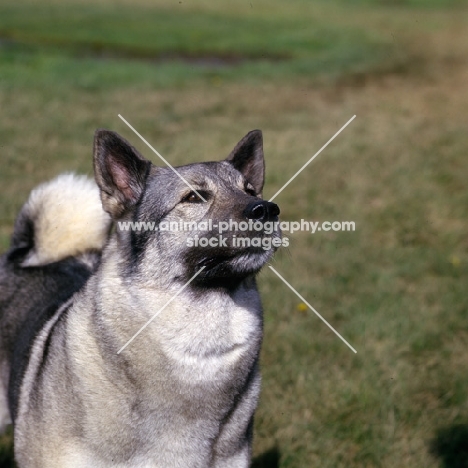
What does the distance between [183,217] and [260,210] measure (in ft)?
1.24

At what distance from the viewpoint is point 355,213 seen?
7816 mm

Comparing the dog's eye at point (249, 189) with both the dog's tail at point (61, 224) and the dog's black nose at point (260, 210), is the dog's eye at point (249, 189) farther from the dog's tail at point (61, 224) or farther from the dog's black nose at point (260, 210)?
the dog's tail at point (61, 224)

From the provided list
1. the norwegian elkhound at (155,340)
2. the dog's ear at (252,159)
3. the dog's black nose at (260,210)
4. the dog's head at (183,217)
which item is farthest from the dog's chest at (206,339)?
the dog's ear at (252,159)

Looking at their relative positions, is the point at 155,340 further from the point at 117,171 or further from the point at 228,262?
the point at 117,171

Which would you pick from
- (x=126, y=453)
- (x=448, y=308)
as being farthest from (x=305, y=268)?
(x=126, y=453)

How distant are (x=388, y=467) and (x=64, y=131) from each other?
7.06 metres

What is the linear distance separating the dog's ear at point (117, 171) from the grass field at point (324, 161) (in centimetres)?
168

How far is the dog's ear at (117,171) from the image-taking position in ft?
→ 10.4

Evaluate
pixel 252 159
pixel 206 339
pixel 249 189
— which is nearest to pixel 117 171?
pixel 249 189

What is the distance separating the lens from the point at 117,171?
3268 mm

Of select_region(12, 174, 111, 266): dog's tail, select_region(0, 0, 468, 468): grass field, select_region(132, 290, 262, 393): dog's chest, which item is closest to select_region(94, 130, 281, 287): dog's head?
select_region(132, 290, 262, 393): dog's chest

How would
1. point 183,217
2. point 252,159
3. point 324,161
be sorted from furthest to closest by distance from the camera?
point 324,161
point 252,159
point 183,217

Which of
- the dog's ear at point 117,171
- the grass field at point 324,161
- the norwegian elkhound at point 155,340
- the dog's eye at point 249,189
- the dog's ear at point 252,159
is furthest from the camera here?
the grass field at point 324,161

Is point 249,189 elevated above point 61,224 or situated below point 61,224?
above
